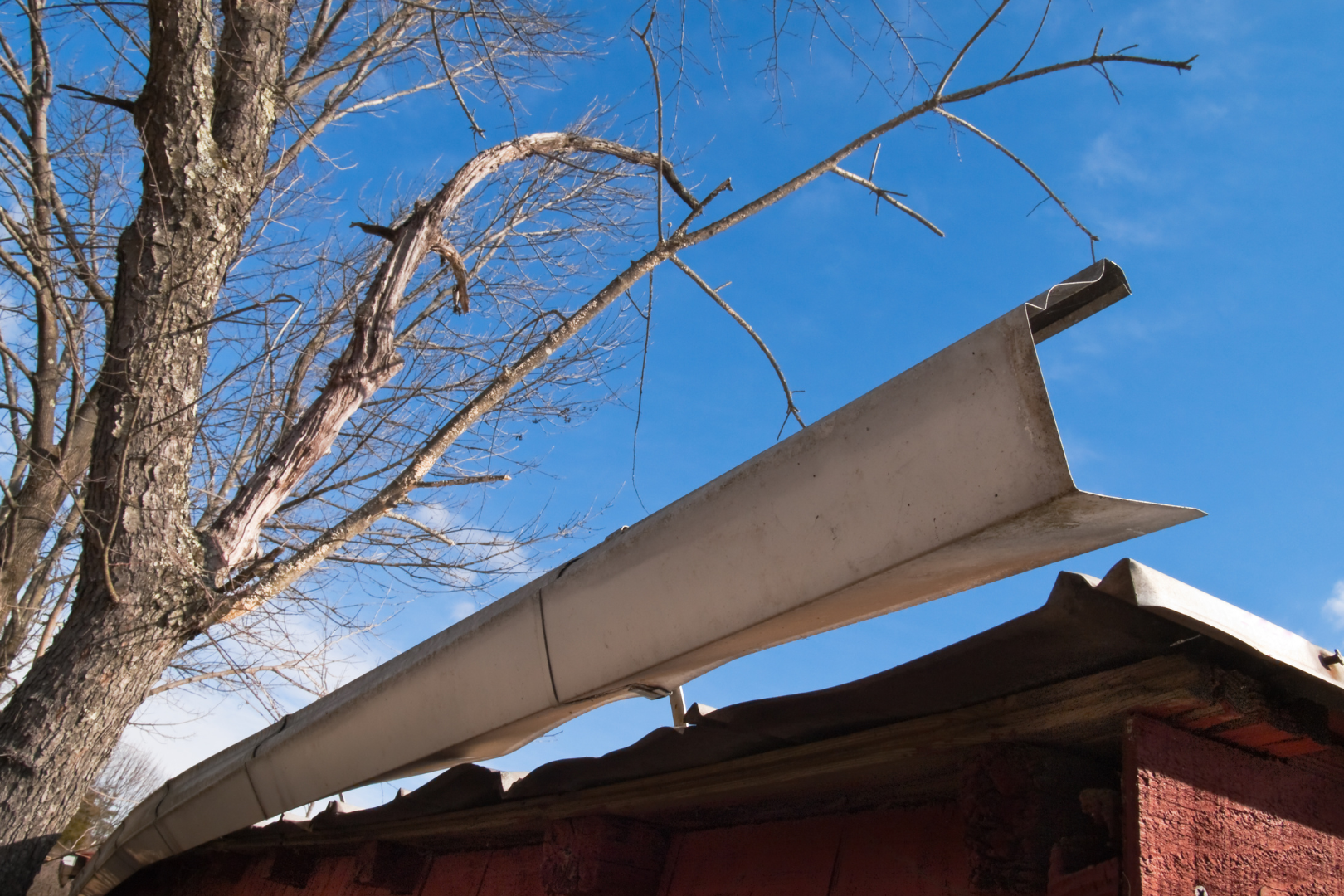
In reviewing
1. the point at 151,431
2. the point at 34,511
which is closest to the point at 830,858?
the point at 151,431

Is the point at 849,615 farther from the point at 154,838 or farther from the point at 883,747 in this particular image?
the point at 154,838

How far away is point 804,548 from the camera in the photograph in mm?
1337

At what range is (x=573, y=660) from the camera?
5.89 ft

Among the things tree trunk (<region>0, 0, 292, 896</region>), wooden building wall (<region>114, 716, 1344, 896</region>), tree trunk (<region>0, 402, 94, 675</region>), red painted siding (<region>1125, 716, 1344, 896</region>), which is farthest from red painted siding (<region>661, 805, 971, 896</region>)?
tree trunk (<region>0, 402, 94, 675</region>)

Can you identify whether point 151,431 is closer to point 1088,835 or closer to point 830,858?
point 830,858

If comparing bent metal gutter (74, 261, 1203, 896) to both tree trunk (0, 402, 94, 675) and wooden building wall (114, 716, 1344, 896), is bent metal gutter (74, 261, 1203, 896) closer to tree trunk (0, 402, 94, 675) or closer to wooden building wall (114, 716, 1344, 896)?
wooden building wall (114, 716, 1344, 896)

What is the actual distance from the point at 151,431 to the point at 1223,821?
3.51m

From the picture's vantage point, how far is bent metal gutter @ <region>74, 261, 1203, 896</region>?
3.64 ft

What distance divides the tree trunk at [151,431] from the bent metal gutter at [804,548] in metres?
1.58

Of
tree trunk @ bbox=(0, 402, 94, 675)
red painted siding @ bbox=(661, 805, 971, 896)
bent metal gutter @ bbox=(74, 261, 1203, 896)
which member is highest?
tree trunk @ bbox=(0, 402, 94, 675)

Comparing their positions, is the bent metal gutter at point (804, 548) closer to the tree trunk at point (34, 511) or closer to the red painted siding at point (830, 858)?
the red painted siding at point (830, 858)

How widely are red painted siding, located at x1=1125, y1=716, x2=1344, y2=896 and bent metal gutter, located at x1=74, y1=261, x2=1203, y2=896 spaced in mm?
375

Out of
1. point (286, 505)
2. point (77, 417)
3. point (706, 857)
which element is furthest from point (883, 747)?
point (77, 417)

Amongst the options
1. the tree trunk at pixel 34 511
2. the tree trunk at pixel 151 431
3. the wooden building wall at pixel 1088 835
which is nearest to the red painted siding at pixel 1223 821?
the wooden building wall at pixel 1088 835
